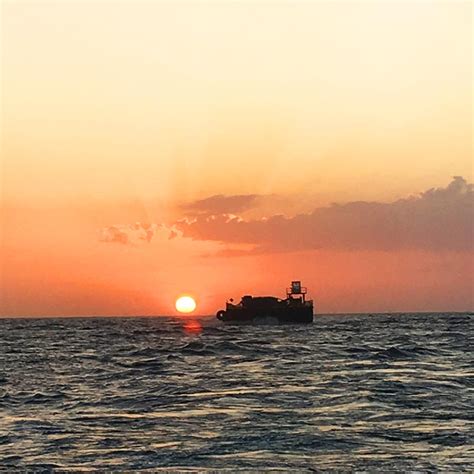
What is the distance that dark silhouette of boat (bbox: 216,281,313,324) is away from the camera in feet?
457

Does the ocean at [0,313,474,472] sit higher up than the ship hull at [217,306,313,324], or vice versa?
the ship hull at [217,306,313,324]

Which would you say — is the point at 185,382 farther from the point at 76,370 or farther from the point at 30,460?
the point at 30,460

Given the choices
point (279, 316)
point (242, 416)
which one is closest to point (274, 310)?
point (279, 316)

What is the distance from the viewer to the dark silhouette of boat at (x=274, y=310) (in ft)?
457

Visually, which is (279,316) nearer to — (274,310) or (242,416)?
(274,310)

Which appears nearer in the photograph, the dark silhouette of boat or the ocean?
the ocean

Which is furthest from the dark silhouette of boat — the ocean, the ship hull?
the ocean

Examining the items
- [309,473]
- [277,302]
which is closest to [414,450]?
[309,473]

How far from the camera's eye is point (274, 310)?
140 metres

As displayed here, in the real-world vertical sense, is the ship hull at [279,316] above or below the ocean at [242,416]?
above

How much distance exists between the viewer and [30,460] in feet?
67.1

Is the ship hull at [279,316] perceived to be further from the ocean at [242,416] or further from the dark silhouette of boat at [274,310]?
the ocean at [242,416]

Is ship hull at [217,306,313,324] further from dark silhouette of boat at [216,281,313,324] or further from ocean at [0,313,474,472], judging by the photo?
ocean at [0,313,474,472]

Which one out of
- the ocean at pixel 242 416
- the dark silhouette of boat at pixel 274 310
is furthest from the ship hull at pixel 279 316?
the ocean at pixel 242 416
